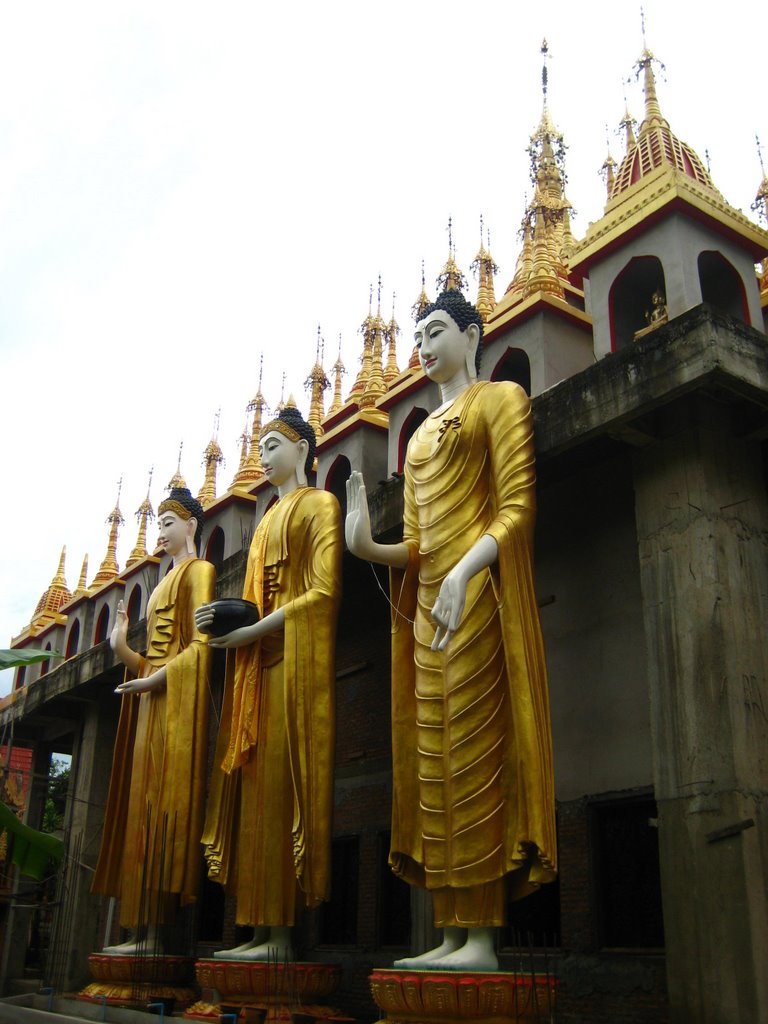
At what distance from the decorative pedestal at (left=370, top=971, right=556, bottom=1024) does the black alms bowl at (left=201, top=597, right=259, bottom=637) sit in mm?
3307

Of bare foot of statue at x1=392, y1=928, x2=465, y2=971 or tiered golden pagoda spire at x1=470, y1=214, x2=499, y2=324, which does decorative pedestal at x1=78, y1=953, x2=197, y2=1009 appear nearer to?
bare foot of statue at x1=392, y1=928, x2=465, y2=971

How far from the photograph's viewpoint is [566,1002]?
738cm

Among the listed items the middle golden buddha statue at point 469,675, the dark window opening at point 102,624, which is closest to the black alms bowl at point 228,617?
the middle golden buddha statue at point 469,675

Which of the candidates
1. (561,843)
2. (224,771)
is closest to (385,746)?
(224,771)

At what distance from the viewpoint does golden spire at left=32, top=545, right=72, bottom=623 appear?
24812mm

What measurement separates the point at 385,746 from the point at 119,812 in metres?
2.70

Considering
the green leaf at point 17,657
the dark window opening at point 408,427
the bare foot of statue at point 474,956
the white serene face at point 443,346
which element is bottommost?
the bare foot of statue at point 474,956

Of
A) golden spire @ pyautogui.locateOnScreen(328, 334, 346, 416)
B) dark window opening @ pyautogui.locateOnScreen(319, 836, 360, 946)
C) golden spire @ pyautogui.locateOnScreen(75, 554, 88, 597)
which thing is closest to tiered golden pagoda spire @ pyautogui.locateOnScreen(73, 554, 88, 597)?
golden spire @ pyautogui.locateOnScreen(75, 554, 88, 597)

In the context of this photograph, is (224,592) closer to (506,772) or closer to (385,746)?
(385,746)

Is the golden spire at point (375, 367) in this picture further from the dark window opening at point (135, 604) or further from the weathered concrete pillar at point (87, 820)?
the dark window opening at point (135, 604)

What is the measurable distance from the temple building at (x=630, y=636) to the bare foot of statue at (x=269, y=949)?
1.20 metres

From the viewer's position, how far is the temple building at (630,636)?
613cm

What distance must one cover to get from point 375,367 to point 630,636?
8.68 metres

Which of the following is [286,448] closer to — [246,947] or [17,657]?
[246,947]
